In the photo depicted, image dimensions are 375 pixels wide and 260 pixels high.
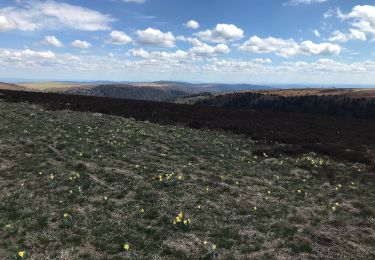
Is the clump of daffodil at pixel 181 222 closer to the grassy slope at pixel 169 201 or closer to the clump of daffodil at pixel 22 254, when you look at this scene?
the grassy slope at pixel 169 201

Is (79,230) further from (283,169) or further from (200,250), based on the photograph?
(283,169)

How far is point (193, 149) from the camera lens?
3086 cm

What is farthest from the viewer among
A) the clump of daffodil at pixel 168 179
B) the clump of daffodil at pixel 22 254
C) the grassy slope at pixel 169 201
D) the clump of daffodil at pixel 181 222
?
the clump of daffodil at pixel 168 179

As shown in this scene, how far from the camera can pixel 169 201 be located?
1814cm

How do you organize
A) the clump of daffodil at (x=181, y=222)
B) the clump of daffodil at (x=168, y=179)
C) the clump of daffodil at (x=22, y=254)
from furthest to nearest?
1. the clump of daffodil at (x=168, y=179)
2. the clump of daffodil at (x=181, y=222)
3. the clump of daffodil at (x=22, y=254)

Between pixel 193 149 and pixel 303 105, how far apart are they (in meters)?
174

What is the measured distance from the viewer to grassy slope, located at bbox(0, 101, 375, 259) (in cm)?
1372

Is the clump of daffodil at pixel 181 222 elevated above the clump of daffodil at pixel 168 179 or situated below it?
below

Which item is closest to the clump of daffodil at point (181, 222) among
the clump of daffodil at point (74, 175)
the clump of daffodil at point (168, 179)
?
the clump of daffodil at point (168, 179)

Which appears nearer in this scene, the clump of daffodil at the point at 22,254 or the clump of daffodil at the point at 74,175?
the clump of daffodil at the point at 22,254

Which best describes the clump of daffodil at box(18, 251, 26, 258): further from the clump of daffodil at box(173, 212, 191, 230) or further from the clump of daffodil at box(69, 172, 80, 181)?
the clump of daffodil at box(69, 172, 80, 181)

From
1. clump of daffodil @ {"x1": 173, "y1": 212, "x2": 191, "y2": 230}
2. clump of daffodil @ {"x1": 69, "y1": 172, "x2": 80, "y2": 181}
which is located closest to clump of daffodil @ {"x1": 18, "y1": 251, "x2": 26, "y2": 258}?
clump of daffodil @ {"x1": 173, "y1": 212, "x2": 191, "y2": 230}

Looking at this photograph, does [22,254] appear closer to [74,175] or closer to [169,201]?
[169,201]

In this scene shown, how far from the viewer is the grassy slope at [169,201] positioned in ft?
45.0
